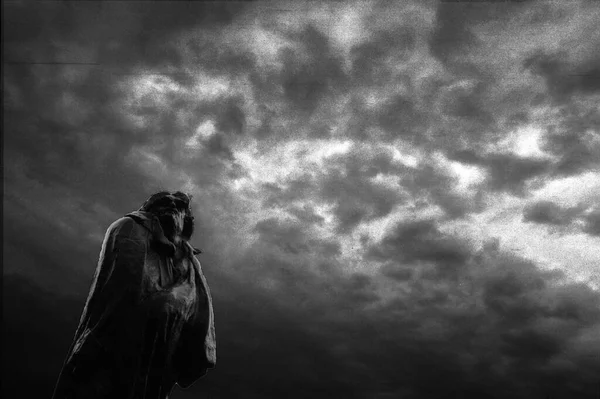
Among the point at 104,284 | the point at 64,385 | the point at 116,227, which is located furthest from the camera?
the point at 116,227

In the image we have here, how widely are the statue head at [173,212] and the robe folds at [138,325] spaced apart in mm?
309

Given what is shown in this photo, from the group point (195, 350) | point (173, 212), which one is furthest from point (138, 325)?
point (173, 212)

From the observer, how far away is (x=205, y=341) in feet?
27.7

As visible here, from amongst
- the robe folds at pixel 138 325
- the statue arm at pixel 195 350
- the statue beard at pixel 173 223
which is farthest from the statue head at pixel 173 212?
the statue arm at pixel 195 350

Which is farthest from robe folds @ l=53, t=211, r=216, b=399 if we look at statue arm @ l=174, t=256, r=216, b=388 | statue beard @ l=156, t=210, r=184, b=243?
statue beard @ l=156, t=210, r=184, b=243

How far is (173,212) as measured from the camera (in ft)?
30.0

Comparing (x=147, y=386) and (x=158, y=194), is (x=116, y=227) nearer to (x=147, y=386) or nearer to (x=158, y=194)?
(x=158, y=194)

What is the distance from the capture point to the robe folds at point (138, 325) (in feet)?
22.3

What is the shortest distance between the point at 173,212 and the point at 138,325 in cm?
254

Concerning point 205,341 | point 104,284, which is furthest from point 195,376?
point 104,284

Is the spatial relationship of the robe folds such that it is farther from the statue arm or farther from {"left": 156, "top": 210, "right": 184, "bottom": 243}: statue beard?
{"left": 156, "top": 210, "right": 184, "bottom": 243}: statue beard

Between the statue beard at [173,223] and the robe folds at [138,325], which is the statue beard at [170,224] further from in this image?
the robe folds at [138,325]

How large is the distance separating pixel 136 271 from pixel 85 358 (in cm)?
136

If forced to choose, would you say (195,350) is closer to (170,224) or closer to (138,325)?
(138,325)
